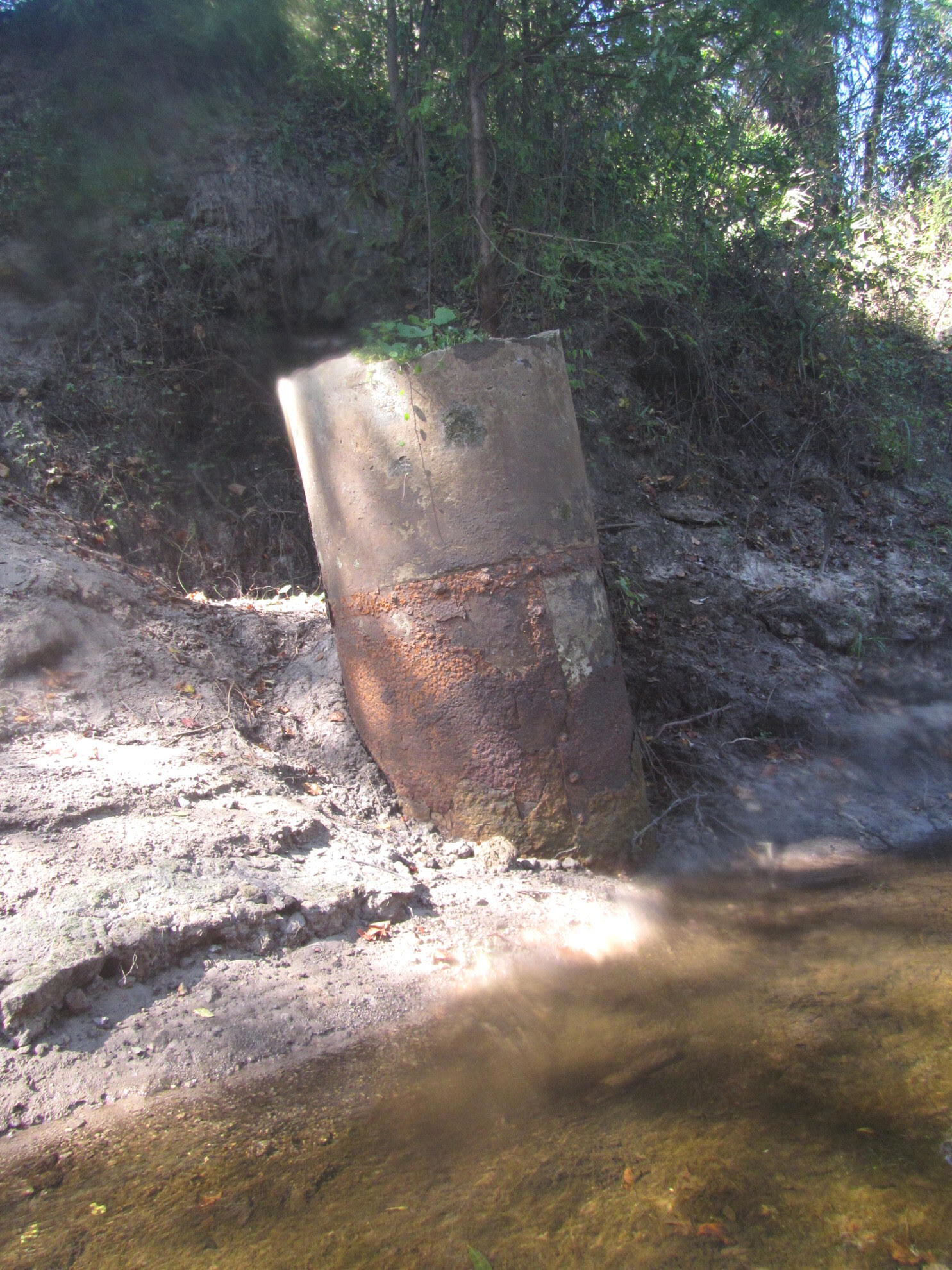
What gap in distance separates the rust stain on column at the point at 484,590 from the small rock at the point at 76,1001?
71.0 inches

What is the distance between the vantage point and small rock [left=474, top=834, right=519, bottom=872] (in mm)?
3843

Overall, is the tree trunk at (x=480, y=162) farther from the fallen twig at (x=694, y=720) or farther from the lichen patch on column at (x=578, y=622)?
the fallen twig at (x=694, y=720)

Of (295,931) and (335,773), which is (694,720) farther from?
(295,931)

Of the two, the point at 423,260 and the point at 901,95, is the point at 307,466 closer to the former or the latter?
the point at 423,260

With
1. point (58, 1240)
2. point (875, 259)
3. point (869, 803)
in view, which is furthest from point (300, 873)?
point (875, 259)

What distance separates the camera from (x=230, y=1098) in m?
2.36

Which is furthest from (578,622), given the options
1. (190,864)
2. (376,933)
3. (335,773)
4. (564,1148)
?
(564,1148)

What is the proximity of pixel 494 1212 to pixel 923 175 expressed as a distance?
12.0 m

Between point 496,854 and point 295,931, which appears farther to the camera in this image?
point 496,854

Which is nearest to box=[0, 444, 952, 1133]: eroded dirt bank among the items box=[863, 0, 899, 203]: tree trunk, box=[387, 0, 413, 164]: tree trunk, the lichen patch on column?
the lichen patch on column

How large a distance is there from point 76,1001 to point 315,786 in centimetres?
172

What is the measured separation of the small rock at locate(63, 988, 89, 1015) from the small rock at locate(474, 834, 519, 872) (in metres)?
1.75

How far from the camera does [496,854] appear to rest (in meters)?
3.88

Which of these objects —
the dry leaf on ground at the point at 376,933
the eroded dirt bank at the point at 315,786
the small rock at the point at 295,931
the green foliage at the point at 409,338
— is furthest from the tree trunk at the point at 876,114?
the small rock at the point at 295,931
